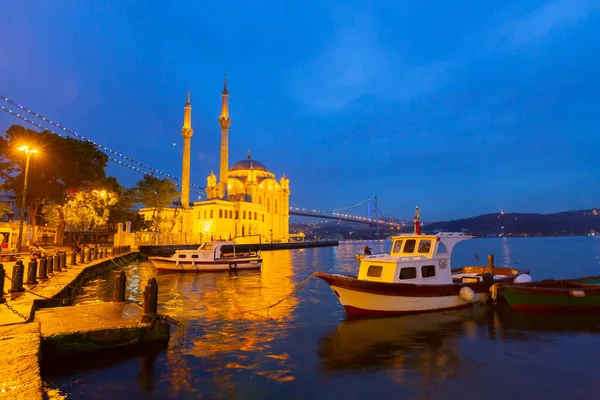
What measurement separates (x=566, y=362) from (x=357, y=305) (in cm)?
594

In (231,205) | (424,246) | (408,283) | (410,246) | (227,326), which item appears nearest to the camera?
(227,326)

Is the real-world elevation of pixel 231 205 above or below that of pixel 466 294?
above

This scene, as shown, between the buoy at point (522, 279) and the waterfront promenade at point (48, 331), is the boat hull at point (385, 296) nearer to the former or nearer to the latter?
the buoy at point (522, 279)

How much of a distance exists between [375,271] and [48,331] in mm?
9654

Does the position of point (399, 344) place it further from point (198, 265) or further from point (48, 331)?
point (198, 265)

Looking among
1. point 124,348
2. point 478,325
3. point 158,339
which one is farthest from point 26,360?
point 478,325

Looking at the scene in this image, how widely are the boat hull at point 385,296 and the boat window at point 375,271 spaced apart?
74 centimetres

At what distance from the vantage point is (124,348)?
866 cm

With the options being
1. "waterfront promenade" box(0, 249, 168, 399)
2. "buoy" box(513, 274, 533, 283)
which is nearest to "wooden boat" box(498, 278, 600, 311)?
"buoy" box(513, 274, 533, 283)

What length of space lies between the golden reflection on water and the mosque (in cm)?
4270

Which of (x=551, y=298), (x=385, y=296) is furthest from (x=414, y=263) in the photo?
(x=551, y=298)

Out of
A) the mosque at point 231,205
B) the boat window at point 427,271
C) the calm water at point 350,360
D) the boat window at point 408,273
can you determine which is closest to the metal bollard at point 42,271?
the calm water at point 350,360

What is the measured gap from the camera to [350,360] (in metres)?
8.96

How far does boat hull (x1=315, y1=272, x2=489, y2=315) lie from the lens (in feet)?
42.3
